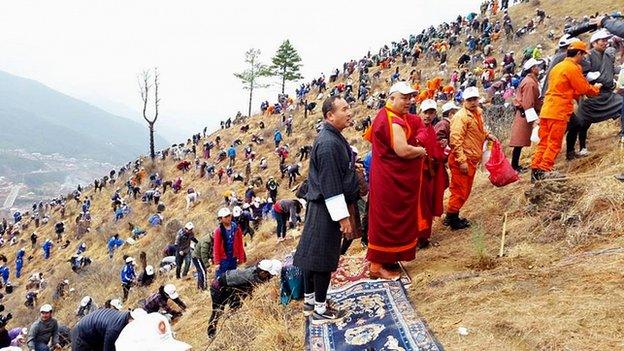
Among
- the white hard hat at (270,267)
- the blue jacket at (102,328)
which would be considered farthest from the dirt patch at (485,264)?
the blue jacket at (102,328)

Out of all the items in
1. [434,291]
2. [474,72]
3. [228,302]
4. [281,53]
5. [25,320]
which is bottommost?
[25,320]

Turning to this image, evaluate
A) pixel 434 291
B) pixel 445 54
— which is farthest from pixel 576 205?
pixel 445 54

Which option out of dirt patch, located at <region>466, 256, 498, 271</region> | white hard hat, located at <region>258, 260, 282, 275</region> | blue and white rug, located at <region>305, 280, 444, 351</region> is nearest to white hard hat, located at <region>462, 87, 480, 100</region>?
dirt patch, located at <region>466, 256, 498, 271</region>

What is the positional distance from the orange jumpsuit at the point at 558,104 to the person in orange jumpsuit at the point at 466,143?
2.19 ft

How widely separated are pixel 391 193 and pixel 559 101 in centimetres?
237

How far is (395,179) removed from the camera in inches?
153

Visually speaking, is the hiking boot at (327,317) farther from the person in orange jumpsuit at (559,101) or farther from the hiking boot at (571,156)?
the hiking boot at (571,156)

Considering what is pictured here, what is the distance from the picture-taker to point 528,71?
238 inches

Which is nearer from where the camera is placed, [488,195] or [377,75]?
Result: [488,195]

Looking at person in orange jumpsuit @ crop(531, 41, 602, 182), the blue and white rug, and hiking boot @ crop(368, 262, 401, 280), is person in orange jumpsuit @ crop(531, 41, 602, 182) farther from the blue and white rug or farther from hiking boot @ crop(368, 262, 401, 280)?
the blue and white rug

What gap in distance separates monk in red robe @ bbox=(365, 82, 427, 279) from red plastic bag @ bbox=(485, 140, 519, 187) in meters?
1.33

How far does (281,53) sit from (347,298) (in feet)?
121

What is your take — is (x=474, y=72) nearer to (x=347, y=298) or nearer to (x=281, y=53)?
(x=347, y=298)

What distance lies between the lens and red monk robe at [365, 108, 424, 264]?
3863 millimetres
